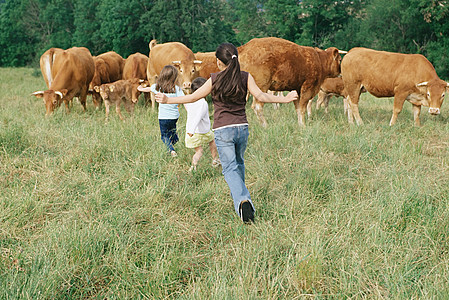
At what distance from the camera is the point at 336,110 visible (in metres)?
→ 10.8

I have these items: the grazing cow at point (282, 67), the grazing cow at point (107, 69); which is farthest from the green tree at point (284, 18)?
the grazing cow at point (282, 67)

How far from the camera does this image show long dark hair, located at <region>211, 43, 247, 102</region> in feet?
11.4

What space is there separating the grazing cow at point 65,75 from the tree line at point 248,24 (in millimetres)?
20400

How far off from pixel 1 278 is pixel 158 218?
4.61 ft

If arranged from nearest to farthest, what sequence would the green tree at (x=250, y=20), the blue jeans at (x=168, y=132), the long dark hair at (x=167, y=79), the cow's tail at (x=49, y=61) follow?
the long dark hair at (x=167, y=79) < the blue jeans at (x=168, y=132) < the cow's tail at (x=49, y=61) < the green tree at (x=250, y=20)

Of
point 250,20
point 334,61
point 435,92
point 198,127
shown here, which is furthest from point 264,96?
point 250,20

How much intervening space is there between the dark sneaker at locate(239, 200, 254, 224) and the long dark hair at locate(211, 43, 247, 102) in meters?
0.97

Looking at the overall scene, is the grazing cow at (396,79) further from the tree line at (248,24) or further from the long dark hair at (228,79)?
the tree line at (248,24)

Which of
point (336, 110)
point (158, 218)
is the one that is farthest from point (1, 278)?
point (336, 110)

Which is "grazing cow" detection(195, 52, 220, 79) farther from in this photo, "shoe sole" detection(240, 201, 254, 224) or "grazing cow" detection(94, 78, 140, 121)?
"shoe sole" detection(240, 201, 254, 224)

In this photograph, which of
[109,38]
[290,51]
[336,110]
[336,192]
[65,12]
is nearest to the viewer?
[336,192]

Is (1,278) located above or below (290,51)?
below

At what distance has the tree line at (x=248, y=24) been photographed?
29.3 metres

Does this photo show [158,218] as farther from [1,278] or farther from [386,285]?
[386,285]
